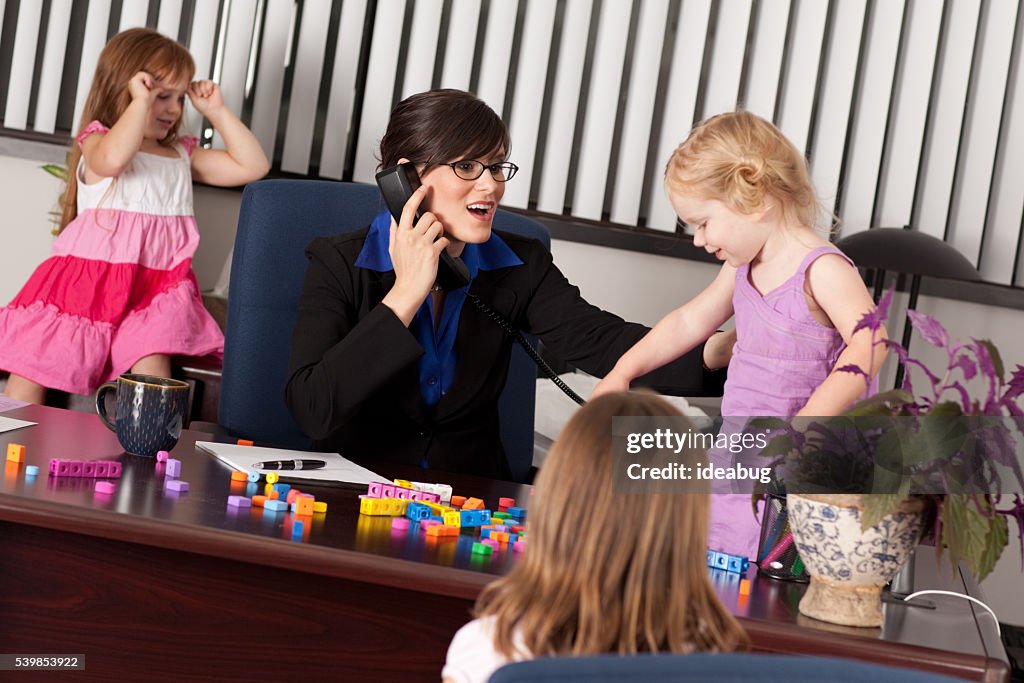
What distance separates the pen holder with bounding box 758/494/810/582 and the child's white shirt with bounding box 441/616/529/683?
0.49 metres

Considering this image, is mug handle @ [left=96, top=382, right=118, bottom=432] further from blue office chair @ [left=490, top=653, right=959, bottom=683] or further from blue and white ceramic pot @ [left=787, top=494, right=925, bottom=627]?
blue office chair @ [left=490, top=653, right=959, bottom=683]

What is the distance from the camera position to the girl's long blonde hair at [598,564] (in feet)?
2.93

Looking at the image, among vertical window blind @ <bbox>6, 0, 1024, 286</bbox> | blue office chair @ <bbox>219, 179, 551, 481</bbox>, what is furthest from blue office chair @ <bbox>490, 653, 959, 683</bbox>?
vertical window blind @ <bbox>6, 0, 1024, 286</bbox>

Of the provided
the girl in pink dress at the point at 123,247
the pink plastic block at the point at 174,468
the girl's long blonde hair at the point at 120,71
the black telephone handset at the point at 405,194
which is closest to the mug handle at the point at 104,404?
the pink plastic block at the point at 174,468

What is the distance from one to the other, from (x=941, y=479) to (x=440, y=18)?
248cm

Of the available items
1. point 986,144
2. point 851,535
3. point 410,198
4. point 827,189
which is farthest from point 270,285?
point 986,144

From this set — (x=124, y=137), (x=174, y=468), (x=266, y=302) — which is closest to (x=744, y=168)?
(x=174, y=468)

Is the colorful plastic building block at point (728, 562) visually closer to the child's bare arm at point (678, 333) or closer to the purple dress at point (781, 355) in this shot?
the purple dress at point (781, 355)

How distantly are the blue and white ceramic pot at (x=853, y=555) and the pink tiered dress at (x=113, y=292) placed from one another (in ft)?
6.70

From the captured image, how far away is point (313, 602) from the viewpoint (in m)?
1.34

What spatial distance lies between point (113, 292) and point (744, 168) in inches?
72.9

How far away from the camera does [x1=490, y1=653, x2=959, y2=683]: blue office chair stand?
616mm

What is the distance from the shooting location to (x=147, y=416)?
4.92ft

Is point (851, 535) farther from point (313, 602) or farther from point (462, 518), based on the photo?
point (313, 602)
